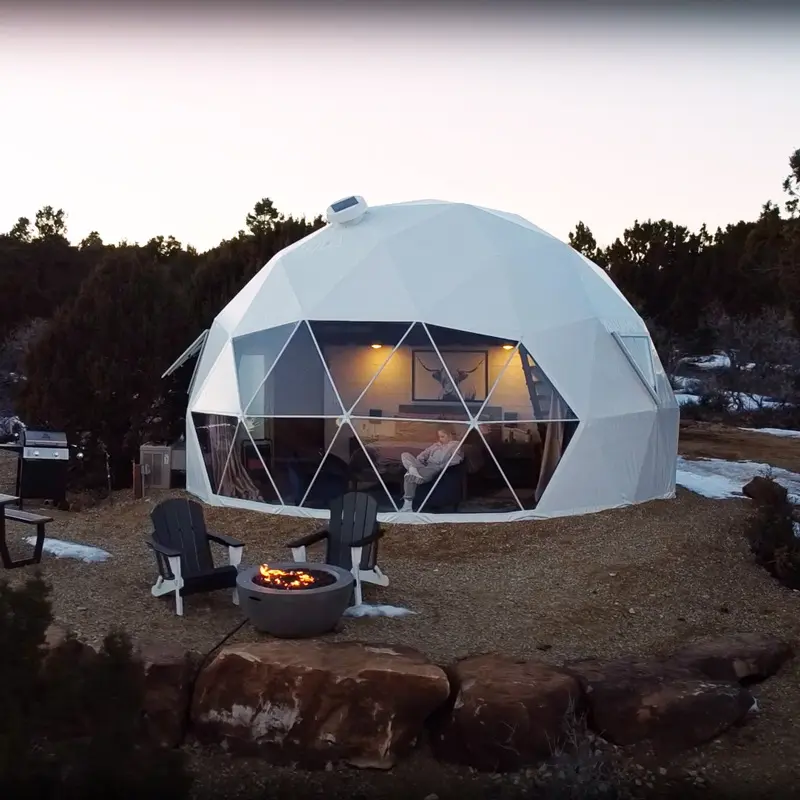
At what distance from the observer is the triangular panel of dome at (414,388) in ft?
33.2

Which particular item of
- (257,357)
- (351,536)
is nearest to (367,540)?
(351,536)

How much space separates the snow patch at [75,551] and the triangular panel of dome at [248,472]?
8.44ft

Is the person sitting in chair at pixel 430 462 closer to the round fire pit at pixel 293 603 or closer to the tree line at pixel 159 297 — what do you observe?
the round fire pit at pixel 293 603

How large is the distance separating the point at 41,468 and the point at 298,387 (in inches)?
141

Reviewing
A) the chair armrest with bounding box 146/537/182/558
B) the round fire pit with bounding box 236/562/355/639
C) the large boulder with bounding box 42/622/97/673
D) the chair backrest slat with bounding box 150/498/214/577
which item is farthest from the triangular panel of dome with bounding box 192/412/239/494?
the large boulder with bounding box 42/622/97/673

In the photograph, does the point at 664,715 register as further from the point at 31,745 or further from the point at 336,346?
the point at 336,346

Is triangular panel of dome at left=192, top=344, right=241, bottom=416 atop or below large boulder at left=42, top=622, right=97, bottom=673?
atop

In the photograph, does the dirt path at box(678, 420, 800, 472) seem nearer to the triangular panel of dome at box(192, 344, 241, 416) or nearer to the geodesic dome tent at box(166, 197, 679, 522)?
the geodesic dome tent at box(166, 197, 679, 522)

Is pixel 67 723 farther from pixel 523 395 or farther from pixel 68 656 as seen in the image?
pixel 523 395

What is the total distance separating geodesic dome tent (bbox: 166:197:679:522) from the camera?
998 cm

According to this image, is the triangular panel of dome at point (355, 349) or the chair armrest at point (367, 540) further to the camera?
the triangular panel of dome at point (355, 349)

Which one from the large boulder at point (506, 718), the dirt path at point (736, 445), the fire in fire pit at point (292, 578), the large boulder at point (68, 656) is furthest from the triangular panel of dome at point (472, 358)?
the large boulder at point (68, 656)

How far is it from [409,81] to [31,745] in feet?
8.59

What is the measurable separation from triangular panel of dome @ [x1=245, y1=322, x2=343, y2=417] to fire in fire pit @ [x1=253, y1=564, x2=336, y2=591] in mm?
4135
